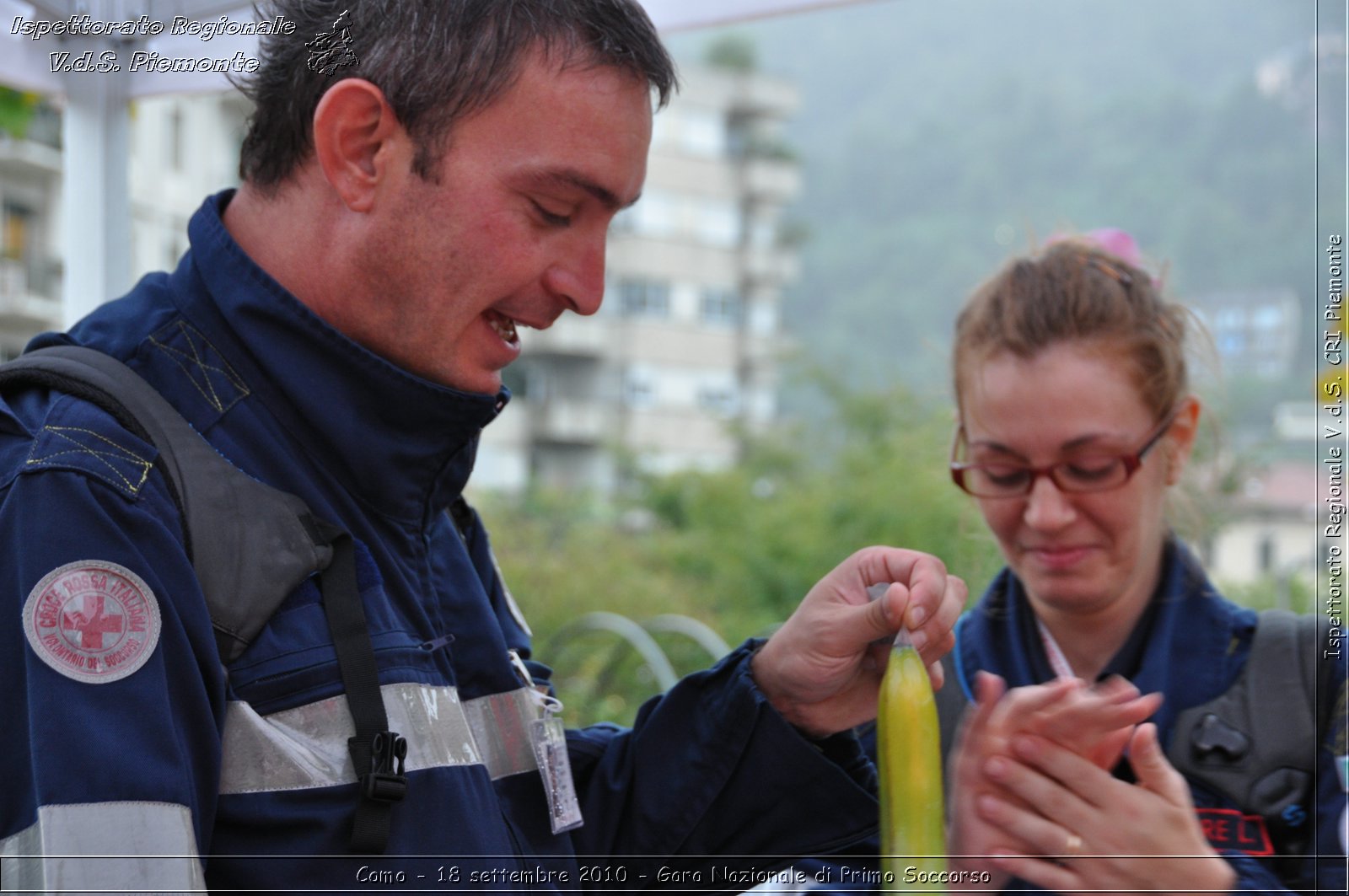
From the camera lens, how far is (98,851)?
1.42m

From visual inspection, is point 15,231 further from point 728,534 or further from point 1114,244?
point 1114,244

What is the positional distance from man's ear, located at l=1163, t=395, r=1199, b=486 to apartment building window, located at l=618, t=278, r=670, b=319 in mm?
55174

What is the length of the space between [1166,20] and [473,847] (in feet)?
367

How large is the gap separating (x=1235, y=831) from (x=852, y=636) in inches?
33.6

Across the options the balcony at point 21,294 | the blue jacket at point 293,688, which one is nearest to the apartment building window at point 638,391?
the balcony at point 21,294

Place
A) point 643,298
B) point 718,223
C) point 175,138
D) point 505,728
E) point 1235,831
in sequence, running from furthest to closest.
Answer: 1. point 718,223
2. point 643,298
3. point 175,138
4. point 1235,831
5. point 505,728

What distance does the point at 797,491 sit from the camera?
86.3 feet

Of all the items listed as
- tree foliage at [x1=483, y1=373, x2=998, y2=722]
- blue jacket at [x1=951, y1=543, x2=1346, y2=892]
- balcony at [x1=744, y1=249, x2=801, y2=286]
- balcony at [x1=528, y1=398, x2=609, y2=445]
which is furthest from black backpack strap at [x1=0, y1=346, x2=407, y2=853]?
balcony at [x1=744, y1=249, x2=801, y2=286]

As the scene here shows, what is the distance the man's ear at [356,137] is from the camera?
190 cm

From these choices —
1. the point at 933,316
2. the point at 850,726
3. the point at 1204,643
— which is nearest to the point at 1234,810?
the point at 1204,643

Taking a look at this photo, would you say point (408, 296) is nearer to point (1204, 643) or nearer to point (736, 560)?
point (1204, 643)

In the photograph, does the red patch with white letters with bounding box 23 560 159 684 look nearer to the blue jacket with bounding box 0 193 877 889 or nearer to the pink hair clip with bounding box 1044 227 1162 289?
the blue jacket with bounding box 0 193 877 889

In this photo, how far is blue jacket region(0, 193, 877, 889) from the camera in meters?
1.47

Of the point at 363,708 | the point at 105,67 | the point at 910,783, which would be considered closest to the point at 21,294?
the point at 105,67
